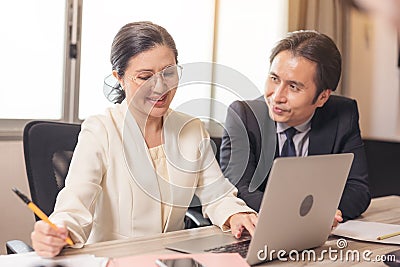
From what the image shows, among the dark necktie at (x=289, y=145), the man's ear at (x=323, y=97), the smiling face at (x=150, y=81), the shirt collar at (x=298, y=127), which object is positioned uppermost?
the smiling face at (x=150, y=81)

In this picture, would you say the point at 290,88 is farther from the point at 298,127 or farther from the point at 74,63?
the point at 74,63

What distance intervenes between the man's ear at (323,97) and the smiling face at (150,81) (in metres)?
0.63

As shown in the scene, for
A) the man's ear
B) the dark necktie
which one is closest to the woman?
the dark necktie

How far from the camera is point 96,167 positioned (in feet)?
3.89

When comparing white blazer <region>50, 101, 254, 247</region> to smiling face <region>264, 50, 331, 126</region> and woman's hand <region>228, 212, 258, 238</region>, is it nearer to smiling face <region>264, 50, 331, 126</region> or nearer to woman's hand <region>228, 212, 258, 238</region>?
woman's hand <region>228, 212, 258, 238</region>

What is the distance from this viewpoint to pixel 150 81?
1256 mm

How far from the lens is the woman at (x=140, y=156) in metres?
1.24

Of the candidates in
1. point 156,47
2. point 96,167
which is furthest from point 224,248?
point 156,47

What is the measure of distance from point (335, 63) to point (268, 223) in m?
0.89

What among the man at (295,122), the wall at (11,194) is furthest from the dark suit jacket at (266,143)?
the wall at (11,194)

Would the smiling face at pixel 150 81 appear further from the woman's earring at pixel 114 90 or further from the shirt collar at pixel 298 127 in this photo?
the shirt collar at pixel 298 127

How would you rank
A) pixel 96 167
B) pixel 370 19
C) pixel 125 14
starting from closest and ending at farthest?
pixel 370 19 < pixel 96 167 < pixel 125 14

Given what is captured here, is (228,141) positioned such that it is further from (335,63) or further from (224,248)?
(224,248)

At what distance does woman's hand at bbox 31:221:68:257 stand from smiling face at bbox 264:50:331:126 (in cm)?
91
